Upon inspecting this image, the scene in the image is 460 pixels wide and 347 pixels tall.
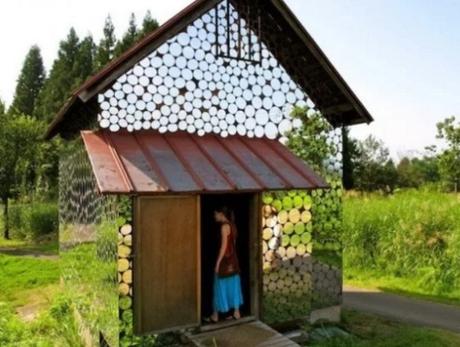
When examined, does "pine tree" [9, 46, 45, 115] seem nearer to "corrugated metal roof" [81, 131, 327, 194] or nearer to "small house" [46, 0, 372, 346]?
"small house" [46, 0, 372, 346]

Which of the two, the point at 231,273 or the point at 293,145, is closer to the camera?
the point at 231,273

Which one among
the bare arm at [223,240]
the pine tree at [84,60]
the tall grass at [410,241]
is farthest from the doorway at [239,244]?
the pine tree at [84,60]

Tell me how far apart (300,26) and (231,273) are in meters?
4.86

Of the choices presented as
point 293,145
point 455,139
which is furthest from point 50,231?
point 455,139

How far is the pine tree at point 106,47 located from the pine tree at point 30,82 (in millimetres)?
11489

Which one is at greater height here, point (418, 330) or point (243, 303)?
point (243, 303)

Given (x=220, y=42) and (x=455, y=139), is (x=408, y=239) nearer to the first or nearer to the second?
(x=220, y=42)

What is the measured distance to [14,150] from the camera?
24.1 meters

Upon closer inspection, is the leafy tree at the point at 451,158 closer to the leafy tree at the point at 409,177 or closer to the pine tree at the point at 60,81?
the leafy tree at the point at 409,177

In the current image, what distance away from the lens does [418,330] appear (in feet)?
30.0

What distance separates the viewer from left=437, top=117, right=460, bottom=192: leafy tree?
104 feet

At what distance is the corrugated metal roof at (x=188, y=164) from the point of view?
673 centimetres

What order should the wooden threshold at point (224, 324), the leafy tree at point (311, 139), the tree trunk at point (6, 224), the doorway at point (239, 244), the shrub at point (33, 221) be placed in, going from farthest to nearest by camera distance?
the tree trunk at point (6, 224), the shrub at point (33, 221), the leafy tree at point (311, 139), the doorway at point (239, 244), the wooden threshold at point (224, 324)

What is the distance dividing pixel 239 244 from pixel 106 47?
35.0m
